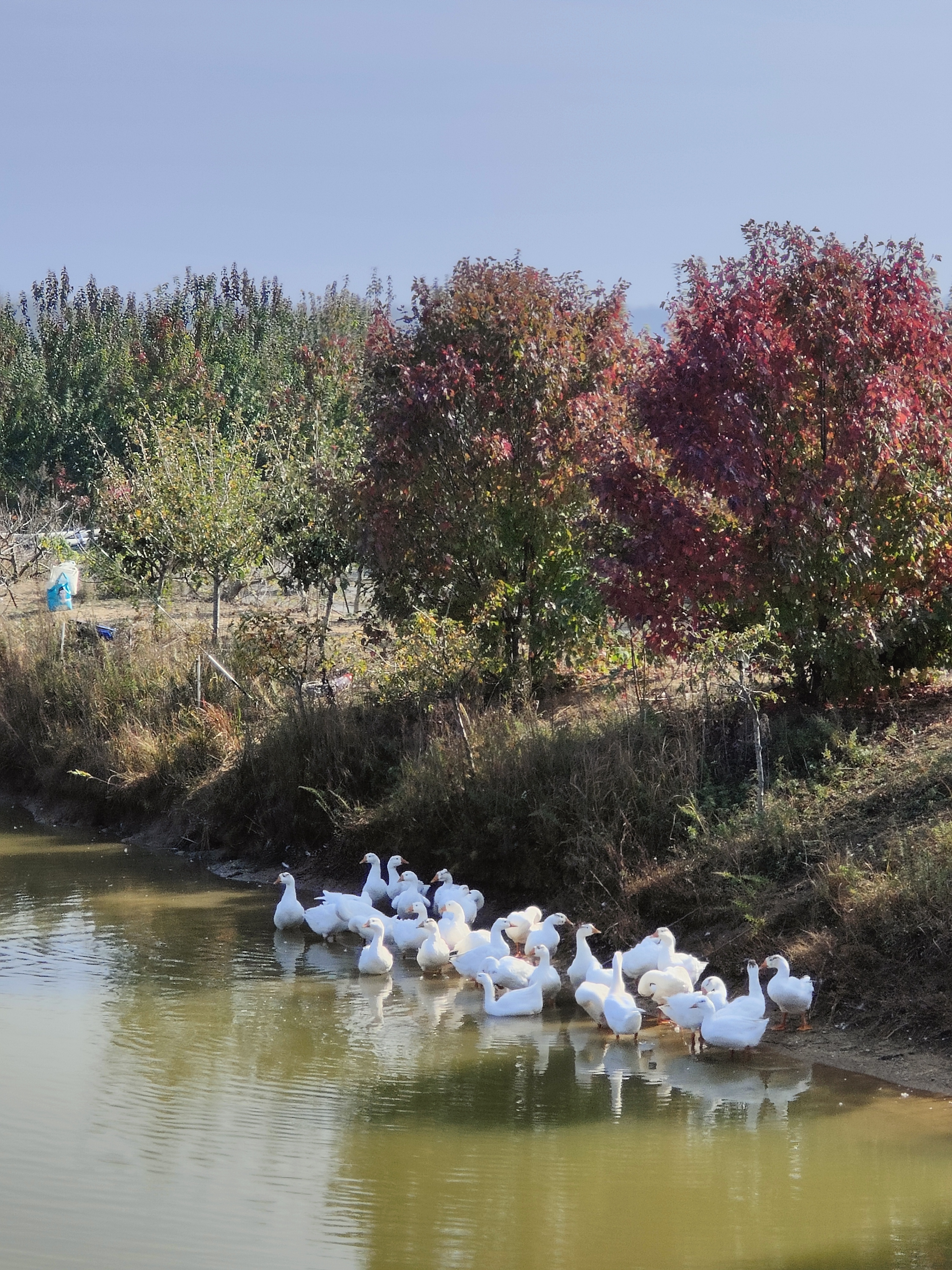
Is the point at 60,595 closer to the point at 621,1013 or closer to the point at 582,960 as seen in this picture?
the point at 582,960

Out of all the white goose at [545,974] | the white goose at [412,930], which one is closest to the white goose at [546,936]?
the white goose at [545,974]

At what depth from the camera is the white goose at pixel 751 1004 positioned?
9.08 meters

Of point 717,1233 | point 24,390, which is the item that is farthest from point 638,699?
point 24,390

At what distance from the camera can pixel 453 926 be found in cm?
1136

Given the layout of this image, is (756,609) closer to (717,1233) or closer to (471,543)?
(471,543)

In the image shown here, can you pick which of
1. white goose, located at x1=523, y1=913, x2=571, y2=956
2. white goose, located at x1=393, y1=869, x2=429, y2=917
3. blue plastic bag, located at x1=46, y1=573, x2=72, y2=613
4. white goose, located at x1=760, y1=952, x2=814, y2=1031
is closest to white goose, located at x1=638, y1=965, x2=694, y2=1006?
white goose, located at x1=760, y1=952, x2=814, y2=1031

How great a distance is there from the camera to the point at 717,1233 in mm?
6840

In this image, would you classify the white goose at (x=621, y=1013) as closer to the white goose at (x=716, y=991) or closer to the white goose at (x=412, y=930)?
the white goose at (x=716, y=991)

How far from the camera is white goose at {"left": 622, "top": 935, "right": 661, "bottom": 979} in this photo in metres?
10.1

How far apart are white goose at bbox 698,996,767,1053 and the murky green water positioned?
0.52 ft

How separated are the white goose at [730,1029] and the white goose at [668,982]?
1.36ft

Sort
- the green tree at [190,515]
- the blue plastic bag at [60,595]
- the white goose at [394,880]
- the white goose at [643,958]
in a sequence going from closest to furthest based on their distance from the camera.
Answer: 1. the white goose at [643,958]
2. the white goose at [394,880]
3. the green tree at [190,515]
4. the blue plastic bag at [60,595]

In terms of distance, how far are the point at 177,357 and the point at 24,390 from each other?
6.68m

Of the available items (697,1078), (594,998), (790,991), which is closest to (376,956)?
(594,998)
